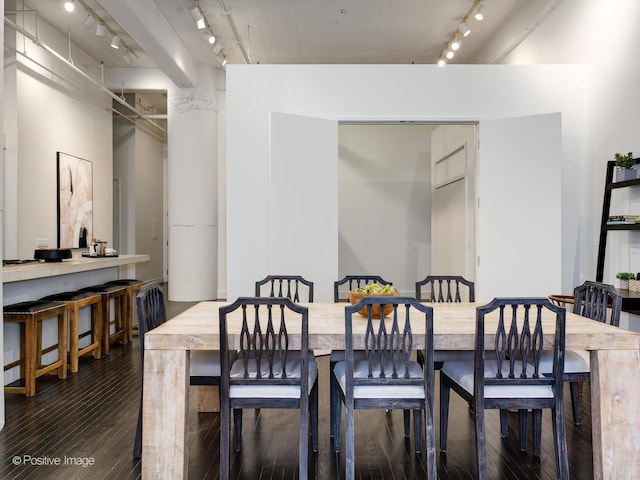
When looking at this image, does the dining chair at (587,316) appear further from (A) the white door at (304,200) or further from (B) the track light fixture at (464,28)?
(B) the track light fixture at (464,28)

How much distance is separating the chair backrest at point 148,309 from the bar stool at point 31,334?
132cm

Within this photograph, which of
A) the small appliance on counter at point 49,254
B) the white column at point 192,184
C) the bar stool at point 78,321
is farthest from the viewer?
the white column at point 192,184

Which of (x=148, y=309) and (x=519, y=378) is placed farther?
(x=148, y=309)

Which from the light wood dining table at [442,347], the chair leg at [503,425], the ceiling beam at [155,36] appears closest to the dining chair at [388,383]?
the light wood dining table at [442,347]

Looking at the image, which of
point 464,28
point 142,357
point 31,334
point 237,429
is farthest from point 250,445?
point 464,28

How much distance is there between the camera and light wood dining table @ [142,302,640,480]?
7.26ft

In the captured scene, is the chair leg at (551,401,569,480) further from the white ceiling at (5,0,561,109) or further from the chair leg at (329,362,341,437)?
the white ceiling at (5,0,561,109)

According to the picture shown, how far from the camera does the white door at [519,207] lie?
15.4 ft

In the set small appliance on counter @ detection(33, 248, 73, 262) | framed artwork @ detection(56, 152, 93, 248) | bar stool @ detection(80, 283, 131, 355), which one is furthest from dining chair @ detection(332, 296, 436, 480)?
framed artwork @ detection(56, 152, 93, 248)

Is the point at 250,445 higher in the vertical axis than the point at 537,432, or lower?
lower

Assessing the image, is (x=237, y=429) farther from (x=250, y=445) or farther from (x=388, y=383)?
(x=388, y=383)

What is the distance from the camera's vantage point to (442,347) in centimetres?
233

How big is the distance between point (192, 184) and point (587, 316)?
6.63 meters

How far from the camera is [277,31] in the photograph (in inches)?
261
